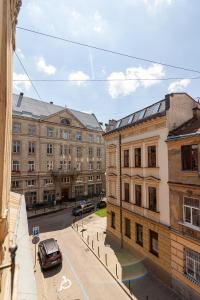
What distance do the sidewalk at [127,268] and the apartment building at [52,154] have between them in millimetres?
16467

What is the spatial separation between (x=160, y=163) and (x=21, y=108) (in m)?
30.5

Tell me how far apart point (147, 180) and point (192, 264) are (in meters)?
6.40

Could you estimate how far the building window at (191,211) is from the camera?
39.2ft

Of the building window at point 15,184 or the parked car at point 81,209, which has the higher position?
the building window at point 15,184

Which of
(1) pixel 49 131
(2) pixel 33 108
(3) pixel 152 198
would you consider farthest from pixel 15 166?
(3) pixel 152 198

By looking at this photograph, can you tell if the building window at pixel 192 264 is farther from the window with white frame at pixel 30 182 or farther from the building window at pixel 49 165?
the building window at pixel 49 165

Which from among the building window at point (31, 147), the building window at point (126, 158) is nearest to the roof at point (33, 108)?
the building window at point (31, 147)

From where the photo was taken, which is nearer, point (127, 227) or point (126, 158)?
point (127, 227)

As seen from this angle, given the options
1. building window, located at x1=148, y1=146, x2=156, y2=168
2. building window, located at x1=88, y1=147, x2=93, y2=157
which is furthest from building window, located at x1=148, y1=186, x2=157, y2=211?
building window, located at x1=88, y1=147, x2=93, y2=157

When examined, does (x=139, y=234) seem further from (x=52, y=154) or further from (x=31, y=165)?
(x=52, y=154)

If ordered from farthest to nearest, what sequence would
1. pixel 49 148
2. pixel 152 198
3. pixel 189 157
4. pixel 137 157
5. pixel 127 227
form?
pixel 49 148 < pixel 127 227 < pixel 137 157 < pixel 152 198 < pixel 189 157

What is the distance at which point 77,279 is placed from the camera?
1470 centimetres

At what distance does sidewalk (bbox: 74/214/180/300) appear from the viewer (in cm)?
1298

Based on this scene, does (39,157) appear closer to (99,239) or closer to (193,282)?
(99,239)
